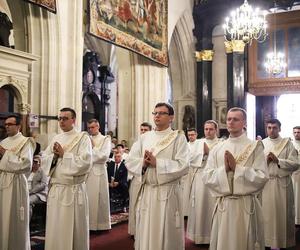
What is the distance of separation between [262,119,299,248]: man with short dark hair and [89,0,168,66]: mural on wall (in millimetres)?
5256

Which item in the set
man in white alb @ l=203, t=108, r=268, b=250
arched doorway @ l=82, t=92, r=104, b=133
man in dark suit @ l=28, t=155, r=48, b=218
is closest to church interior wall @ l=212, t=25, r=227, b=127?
arched doorway @ l=82, t=92, r=104, b=133

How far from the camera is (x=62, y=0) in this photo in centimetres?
980

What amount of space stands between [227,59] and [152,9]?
14.3ft

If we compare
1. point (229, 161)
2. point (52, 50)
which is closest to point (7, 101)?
point (52, 50)

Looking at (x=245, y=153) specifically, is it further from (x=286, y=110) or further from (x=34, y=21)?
(x=286, y=110)

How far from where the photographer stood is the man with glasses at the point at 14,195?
5715mm

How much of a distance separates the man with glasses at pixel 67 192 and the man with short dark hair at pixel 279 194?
9.75 feet

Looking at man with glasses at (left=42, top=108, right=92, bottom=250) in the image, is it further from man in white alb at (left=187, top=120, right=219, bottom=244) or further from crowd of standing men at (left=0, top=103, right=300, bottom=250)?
man in white alb at (left=187, top=120, right=219, bottom=244)

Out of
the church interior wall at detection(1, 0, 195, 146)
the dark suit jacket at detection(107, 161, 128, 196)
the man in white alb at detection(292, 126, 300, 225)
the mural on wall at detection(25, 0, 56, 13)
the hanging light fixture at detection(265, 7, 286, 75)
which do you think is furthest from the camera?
the hanging light fixture at detection(265, 7, 286, 75)

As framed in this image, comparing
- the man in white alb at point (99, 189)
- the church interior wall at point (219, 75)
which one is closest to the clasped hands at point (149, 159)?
the man in white alb at point (99, 189)

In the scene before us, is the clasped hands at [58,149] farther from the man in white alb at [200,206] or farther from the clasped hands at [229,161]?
the man in white alb at [200,206]

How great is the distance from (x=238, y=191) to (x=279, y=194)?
2.78 meters

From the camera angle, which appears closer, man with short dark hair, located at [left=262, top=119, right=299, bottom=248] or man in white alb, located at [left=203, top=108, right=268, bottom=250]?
man in white alb, located at [left=203, top=108, right=268, bottom=250]

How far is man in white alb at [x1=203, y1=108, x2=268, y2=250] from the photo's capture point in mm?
4680
